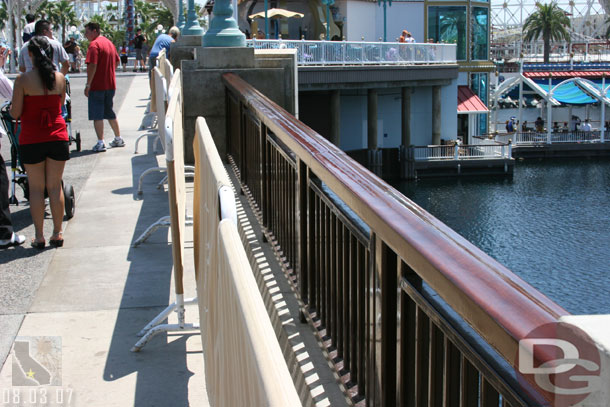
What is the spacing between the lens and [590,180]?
4981 centimetres

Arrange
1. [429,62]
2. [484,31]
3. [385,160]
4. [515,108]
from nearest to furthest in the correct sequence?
1. [429,62]
2. [385,160]
3. [484,31]
4. [515,108]

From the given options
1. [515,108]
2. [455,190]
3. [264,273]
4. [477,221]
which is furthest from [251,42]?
[515,108]

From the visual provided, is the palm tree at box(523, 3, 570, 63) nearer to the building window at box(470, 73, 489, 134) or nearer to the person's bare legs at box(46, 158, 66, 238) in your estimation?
the building window at box(470, 73, 489, 134)

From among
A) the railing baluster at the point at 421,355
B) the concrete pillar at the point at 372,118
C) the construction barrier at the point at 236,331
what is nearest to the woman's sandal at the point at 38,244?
the construction barrier at the point at 236,331

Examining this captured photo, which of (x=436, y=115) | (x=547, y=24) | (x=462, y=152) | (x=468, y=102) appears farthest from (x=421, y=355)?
(x=547, y=24)

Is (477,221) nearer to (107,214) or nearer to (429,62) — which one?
(429,62)

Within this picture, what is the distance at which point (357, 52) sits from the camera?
126 feet

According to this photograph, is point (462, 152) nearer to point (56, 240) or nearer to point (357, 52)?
point (357, 52)

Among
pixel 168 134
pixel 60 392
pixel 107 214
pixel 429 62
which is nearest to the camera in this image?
pixel 60 392

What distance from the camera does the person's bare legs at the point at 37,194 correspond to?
6.75 metres

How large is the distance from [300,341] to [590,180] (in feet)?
160

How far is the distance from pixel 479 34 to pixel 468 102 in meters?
5.20

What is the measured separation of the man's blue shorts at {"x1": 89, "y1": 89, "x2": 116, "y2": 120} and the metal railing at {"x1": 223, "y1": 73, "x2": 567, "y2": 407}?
770 cm

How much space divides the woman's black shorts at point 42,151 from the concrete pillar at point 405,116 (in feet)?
130
